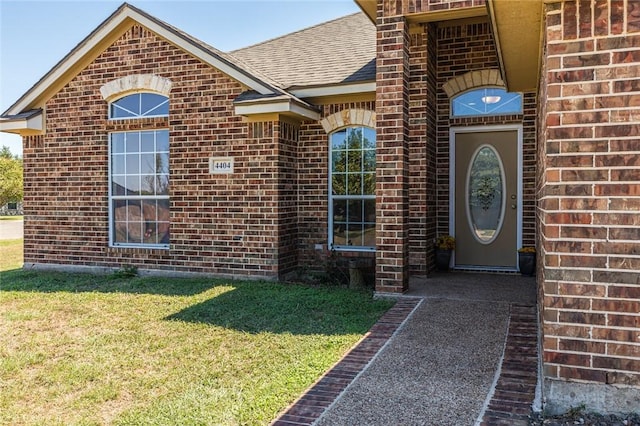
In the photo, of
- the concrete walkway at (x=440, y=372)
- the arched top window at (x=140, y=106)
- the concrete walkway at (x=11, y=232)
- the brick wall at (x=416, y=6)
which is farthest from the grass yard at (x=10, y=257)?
the brick wall at (x=416, y=6)

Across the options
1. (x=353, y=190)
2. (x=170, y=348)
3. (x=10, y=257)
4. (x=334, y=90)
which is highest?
(x=334, y=90)

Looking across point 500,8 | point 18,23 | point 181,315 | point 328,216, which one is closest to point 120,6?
point 18,23

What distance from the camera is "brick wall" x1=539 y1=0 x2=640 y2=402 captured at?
3439mm

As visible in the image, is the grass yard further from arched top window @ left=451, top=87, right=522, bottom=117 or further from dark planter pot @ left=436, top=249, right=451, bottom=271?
arched top window @ left=451, top=87, right=522, bottom=117

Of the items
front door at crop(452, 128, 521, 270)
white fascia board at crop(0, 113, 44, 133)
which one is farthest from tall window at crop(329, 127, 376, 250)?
white fascia board at crop(0, 113, 44, 133)

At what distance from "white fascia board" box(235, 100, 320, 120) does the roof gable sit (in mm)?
304

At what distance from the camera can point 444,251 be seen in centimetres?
921

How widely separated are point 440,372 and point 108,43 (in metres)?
8.76

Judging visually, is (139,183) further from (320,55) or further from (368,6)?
(368,6)

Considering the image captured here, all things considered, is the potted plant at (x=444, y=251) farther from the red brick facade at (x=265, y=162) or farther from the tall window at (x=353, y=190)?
the tall window at (x=353, y=190)

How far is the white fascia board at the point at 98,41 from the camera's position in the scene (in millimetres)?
8898

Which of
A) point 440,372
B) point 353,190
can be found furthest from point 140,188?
point 440,372

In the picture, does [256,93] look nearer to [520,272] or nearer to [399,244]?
[399,244]

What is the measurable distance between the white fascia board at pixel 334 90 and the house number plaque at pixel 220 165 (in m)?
1.64
